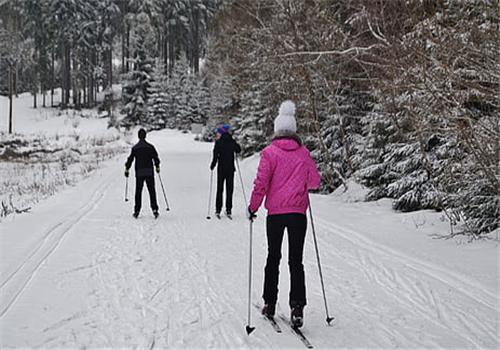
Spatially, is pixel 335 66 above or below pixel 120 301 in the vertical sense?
above

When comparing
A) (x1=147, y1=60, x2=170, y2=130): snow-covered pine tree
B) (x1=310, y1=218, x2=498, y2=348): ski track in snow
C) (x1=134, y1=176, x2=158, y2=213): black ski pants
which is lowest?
(x1=310, y1=218, x2=498, y2=348): ski track in snow

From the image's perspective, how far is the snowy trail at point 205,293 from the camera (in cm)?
503

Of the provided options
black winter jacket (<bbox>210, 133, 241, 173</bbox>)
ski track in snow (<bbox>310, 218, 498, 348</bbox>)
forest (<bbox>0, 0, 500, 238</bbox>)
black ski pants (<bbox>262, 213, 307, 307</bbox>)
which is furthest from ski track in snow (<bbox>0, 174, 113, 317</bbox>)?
forest (<bbox>0, 0, 500, 238</bbox>)

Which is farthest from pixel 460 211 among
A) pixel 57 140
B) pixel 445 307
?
pixel 57 140

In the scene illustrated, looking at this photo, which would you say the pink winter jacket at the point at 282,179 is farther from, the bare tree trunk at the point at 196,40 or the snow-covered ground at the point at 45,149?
the bare tree trunk at the point at 196,40

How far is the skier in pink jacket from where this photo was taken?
5.25 meters

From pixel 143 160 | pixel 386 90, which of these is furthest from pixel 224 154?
pixel 386 90

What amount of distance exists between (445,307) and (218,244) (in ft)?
14.2

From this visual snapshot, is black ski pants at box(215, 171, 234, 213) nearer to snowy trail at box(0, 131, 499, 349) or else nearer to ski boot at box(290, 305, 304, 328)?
snowy trail at box(0, 131, 499, 349)

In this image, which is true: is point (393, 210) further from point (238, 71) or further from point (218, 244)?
point (238, 71)

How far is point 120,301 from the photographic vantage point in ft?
19.6

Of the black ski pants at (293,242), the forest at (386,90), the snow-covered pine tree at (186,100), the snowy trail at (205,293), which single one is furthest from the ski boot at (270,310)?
the snow-covered pine tree at (186,100)

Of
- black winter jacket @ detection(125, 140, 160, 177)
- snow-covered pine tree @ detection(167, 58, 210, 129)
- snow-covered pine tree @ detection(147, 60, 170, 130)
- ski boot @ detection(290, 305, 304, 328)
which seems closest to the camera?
ski boot @ detection(290, 305, 304, 328)

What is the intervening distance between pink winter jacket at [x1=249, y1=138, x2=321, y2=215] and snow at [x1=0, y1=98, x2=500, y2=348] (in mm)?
1286
